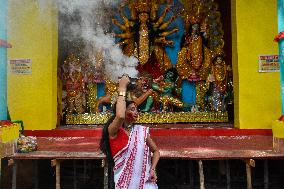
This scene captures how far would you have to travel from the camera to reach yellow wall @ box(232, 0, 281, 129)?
326 inches

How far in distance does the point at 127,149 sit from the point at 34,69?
6.05m

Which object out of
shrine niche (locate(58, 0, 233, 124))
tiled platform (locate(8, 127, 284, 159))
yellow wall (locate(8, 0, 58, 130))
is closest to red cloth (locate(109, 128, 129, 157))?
tiled platform (locate(8, 127, 284, 159))

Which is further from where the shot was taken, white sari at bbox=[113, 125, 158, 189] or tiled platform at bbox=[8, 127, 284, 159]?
tiled platform at bbox=[8, 127, 284, 159]

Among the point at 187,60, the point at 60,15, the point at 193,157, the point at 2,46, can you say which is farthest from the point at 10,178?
the point at 187,60

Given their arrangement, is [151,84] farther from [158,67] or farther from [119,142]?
[119,142]

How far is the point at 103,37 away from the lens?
1017 centimetres

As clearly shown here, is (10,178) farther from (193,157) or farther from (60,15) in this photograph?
(60,15)

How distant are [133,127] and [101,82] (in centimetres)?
655

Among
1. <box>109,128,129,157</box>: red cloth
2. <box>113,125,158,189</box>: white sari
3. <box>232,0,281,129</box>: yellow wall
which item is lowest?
<box>113,125,158,189</box>: white sari

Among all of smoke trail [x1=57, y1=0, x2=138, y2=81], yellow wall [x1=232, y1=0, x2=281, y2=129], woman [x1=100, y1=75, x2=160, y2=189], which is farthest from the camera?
smoke trail [x1=57, y1=0, x2=138, y2=81]

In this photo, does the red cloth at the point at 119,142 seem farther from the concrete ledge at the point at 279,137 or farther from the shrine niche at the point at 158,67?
the shrine niche at the point at 158,67

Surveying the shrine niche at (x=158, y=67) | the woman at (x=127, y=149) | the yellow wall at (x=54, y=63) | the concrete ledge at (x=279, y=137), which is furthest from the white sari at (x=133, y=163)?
the shrine niche at (x=158, y=67)

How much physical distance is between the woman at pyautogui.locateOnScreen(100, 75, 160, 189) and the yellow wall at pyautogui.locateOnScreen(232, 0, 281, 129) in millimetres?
5293

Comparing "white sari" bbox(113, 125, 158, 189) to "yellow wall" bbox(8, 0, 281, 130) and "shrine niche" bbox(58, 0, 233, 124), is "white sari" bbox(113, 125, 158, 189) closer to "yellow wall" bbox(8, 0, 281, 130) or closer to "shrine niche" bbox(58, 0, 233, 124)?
"yellow wall" bbox(8, 0, 281, 130)
